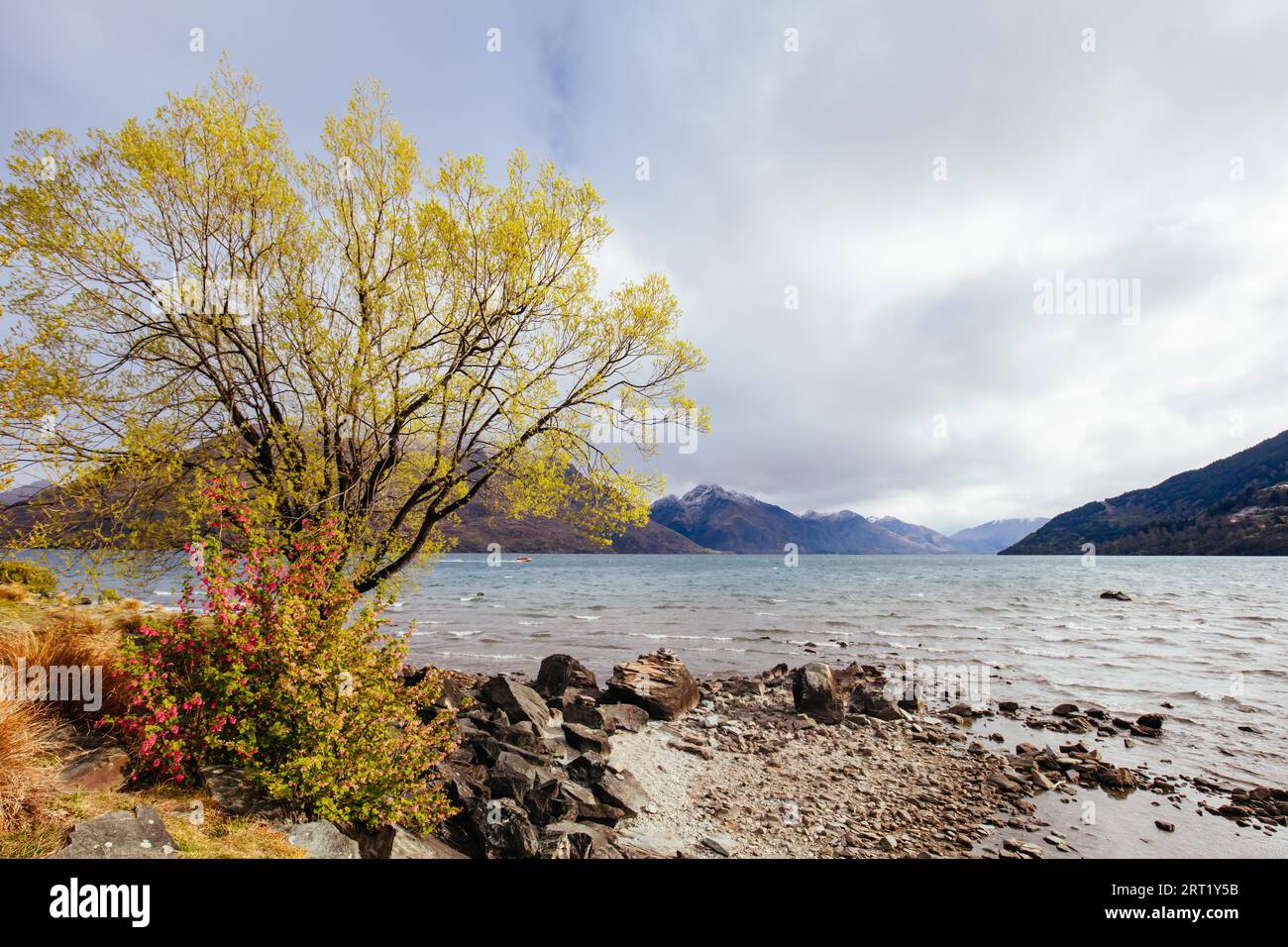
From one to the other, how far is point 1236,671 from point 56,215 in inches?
1802

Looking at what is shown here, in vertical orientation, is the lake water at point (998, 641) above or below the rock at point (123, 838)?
below

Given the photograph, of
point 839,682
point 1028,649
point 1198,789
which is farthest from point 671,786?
point 1028,649

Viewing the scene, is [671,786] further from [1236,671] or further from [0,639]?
[1236,671]

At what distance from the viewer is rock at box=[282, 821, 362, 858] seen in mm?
6582

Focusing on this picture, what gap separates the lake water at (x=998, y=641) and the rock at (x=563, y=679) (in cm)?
618

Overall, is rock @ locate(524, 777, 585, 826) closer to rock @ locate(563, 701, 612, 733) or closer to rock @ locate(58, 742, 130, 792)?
rock @ locate(563, 701, 612, 733)

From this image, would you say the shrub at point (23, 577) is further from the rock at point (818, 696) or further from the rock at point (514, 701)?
the rock at point (818, 696)

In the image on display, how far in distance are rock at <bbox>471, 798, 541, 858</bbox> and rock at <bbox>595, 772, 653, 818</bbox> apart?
2.38m

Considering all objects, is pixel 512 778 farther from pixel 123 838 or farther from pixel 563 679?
pixel 563 679

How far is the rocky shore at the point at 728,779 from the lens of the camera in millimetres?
8367

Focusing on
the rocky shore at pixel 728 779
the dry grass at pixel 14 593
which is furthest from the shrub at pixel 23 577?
the rocky shore at pixel 728 779

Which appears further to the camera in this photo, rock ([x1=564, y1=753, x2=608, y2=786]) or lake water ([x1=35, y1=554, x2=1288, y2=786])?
lake water ([x1=35, y1=554, x2=1288, y2=786])

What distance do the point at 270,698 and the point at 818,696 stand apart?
16.9 meters

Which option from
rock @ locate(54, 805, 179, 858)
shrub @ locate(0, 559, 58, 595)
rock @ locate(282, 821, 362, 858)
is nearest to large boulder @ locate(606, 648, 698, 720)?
rock @ locate(282, 821, 362, 858)
